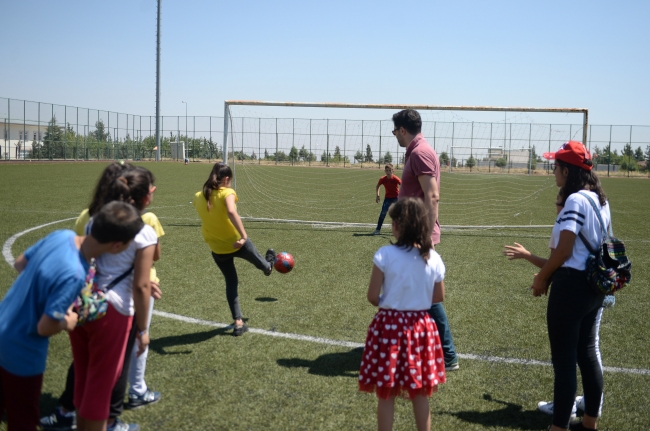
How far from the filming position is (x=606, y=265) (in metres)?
3.46

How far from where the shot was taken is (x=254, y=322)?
6.27 metres

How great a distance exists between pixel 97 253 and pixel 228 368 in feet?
7.68

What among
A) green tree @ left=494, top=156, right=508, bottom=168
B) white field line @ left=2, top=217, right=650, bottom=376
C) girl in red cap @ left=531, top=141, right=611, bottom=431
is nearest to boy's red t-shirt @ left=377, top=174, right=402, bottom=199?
white field line @ left=2, top=217, right=650, bottom=376


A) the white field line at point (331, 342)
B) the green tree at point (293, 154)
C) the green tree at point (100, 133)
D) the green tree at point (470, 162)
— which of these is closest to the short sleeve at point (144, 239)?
the white field line at point (331, 342)

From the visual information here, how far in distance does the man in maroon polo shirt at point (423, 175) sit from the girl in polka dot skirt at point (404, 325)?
4.76 feet

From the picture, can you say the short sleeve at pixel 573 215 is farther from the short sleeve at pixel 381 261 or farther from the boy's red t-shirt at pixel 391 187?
the boy's red t-shirt at pixel 391 187

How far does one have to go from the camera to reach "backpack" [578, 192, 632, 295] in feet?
11.3

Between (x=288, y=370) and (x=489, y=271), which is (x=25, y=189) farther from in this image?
(x=288, y=370)

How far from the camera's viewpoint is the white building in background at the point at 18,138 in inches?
1602

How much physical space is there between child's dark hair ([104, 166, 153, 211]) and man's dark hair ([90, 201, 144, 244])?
499 millimetres

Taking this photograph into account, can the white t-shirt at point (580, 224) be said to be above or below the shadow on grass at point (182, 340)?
above

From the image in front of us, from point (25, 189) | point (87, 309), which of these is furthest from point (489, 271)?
point (25, 189)

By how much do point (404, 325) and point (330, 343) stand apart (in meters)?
2.45

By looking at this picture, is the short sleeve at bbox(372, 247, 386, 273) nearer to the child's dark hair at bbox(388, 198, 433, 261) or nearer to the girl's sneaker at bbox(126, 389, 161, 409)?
the child's dark hair at bbox(388, 198, 433, 261)
